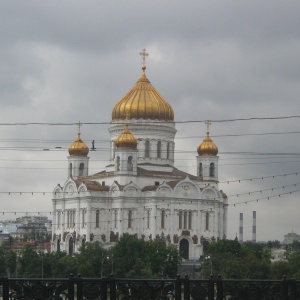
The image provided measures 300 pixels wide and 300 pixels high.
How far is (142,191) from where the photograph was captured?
113562mm

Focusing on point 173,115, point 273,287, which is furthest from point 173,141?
point 273,287

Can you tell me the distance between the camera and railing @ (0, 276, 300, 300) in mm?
31703

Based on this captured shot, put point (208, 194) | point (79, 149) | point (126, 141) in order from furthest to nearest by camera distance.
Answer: point (79, 149), point (208, 194), point (126, 141)

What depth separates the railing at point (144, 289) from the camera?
3170 cm

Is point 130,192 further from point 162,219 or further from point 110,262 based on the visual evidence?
point 110,262

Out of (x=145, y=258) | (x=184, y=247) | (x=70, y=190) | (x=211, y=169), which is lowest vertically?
(x=145, y=258)

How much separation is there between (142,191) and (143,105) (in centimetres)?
790

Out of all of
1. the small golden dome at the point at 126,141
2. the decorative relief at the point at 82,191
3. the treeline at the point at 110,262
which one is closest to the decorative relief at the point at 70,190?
the decorative relief at the point at 82,191

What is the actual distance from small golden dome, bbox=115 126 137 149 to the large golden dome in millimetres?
3970

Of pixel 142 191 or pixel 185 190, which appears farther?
pixel 185 190

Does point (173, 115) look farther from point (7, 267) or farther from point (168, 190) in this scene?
point (7, 267)

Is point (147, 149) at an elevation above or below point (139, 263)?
above

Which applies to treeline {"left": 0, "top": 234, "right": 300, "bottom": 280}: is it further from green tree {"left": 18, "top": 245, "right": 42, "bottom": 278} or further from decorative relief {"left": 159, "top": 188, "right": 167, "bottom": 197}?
decorative relief {"left": 159, "top": 188, "right": 167, "bottom": 197}

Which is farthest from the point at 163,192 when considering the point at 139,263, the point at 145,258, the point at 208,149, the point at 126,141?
the point at 139,263
